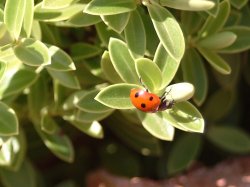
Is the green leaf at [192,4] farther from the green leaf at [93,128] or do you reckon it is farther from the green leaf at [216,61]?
the green leaf at [93,128]

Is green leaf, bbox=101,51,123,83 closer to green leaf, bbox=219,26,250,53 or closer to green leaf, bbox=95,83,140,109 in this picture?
green leaf, bbox=95,83,140,109

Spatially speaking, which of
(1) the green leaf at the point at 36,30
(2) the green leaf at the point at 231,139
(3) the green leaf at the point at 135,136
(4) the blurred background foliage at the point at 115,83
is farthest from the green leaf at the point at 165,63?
(2) the green leaf at the point at 231,139

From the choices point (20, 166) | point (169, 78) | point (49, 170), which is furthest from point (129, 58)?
point (49, 170)

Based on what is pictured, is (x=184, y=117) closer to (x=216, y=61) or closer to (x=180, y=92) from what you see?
(x=180, y=92)

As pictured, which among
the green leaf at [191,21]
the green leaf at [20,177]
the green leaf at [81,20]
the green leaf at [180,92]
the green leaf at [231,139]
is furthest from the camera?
the green leaf at [231,139]

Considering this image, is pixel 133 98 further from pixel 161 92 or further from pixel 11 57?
pixel 11 57

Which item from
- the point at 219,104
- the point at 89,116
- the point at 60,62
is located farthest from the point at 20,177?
the point at 219,104
